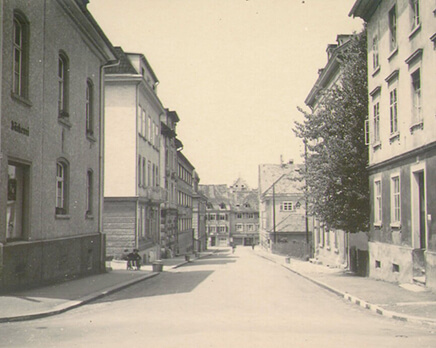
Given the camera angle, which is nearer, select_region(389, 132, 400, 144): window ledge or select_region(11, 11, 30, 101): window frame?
select_region(11, 11, 30, 101): window frame

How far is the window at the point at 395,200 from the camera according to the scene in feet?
64.0

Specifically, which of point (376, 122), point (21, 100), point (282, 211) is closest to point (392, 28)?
point (376, 122)

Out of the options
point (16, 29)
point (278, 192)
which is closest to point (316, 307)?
point (16, 29)

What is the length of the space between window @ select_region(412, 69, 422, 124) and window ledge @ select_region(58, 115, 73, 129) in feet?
36.6

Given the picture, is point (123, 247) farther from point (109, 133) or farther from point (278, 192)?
point (278, 192)

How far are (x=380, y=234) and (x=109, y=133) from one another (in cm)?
1828

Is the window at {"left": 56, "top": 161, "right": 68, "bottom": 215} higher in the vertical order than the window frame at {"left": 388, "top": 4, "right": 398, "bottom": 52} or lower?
lower

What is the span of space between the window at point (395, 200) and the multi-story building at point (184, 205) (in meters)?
41.1

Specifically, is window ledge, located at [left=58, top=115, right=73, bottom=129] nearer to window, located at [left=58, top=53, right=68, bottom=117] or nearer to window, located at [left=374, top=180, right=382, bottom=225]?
window, located at [left=58, top=53, right=68, bottom=117]

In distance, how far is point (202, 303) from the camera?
46.9 ft

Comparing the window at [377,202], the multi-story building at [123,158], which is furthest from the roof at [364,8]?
the multi-story building at [123,158]

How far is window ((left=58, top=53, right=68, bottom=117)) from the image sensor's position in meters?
20.1

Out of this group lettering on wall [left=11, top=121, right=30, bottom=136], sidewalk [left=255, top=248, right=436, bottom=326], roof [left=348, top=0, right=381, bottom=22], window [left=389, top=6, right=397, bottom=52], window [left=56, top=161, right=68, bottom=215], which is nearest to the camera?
sidewalk [left=255, top=248, right=436, bottom=326]

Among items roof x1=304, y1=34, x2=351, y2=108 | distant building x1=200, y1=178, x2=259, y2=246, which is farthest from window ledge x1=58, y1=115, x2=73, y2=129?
distant building x1=200, y1=178, x2=259, y2=246
